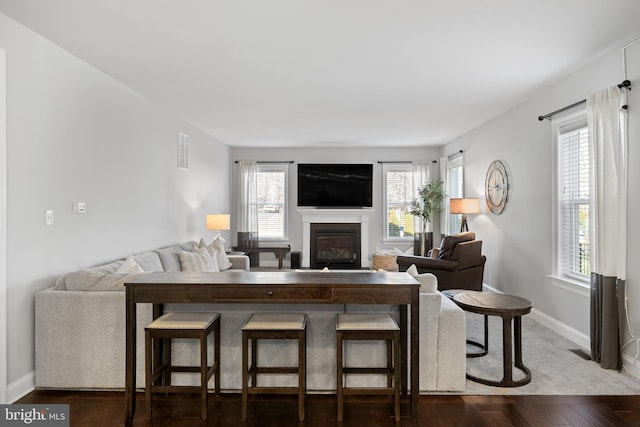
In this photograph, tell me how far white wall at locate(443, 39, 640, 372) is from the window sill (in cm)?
2

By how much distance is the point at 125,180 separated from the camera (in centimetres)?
405

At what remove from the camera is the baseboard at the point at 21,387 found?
99.6 inches

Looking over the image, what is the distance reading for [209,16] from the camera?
2.63 m

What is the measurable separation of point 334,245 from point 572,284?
15.6 feet

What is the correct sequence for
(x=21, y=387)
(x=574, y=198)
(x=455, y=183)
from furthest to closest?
(x=455, y=183), (x=574, y=198), (x=21, y=387)

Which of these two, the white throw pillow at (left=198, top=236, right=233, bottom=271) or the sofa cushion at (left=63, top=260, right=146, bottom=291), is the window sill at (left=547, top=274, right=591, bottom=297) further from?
the white throw pillow at (left=198, top=236, right=233, bottom=271)

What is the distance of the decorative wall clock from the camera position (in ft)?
17.1

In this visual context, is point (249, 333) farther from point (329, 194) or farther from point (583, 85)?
point (329, 194)

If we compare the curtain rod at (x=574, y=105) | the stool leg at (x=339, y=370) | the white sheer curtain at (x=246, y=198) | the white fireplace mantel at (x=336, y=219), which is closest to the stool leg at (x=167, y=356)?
the stool leg at (x=339, y=370)

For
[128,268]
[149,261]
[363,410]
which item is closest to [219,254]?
[149,261]

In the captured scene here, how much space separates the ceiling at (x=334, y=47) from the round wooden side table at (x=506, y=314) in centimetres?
202

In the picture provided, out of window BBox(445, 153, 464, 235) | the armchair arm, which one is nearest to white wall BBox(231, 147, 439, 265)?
window BBox(445, 153, 464, 235)

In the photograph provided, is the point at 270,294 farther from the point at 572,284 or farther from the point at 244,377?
the point at 572,284

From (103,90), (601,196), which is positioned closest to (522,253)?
(601,196)
